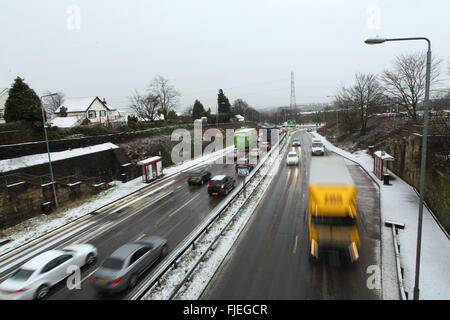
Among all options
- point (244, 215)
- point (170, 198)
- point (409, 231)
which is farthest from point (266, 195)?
point (409, 231)

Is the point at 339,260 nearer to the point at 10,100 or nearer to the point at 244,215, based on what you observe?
the point at 244,215

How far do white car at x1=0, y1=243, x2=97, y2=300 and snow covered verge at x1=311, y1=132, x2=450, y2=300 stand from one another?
43.7 feet

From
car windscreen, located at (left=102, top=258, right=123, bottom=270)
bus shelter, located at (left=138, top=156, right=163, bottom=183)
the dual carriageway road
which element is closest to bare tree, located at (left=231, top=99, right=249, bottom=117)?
bus shelter, located at (left=138, top=156, right=163, bottom=183)

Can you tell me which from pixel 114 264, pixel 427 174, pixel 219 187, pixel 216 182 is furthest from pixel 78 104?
pixel 427 174

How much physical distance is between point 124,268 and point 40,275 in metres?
3.47

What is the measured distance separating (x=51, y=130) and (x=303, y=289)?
29.8 m

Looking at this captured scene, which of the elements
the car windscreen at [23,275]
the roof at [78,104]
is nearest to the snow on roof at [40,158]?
the car windscreen at [23,275]

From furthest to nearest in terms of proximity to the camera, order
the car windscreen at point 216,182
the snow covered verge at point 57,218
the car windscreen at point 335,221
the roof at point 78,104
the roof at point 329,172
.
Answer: the roof at point 78,104, the car windscreen at point 216,182, the snow covered verge at point 57,218, the roof at point 329,172, the car windscreen at point 335,221

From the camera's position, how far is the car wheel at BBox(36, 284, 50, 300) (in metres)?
10.1

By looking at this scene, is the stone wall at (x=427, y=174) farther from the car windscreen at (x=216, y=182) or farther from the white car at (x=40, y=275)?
the white car at (x=40, y=275)

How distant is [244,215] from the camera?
17547 mm

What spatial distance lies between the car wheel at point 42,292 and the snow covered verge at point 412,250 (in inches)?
528

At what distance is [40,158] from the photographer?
73.3 feet

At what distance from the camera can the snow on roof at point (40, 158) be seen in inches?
777
